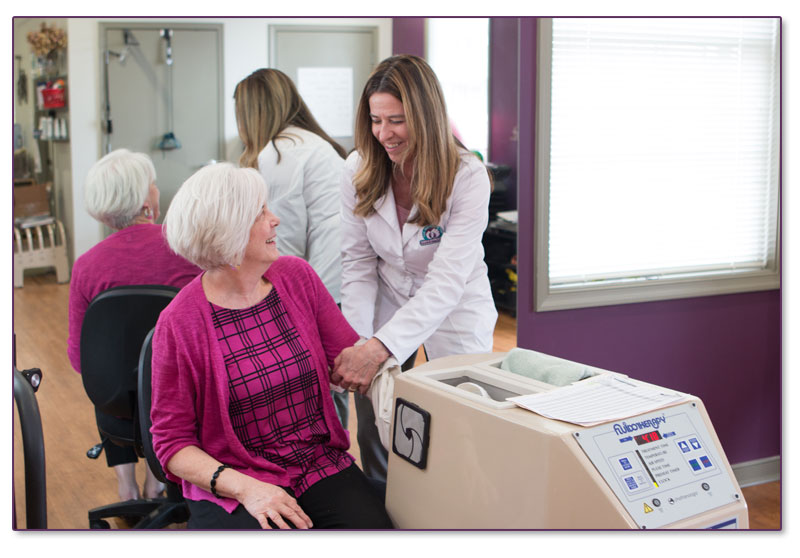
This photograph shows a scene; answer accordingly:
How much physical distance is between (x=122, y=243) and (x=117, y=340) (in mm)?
241

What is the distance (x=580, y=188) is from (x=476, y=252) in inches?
25.2

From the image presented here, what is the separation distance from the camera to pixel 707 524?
4.02 feet

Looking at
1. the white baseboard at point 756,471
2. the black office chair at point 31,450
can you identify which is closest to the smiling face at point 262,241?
the black office chair at point 31,450

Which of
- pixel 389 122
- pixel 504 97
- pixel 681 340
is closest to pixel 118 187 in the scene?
pixel 389 122

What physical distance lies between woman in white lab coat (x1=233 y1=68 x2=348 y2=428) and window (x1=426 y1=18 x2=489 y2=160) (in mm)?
384

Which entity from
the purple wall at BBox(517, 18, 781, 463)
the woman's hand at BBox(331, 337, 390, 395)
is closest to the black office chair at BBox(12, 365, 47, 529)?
the woman's hand at BBox(331, 337, 390, 395)

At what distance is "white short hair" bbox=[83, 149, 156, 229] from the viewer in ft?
6.30

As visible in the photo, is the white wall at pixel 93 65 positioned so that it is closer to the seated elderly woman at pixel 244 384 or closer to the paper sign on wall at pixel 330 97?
the paper sign on wall at pixel 330 97

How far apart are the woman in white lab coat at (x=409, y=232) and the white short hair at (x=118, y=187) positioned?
51cm

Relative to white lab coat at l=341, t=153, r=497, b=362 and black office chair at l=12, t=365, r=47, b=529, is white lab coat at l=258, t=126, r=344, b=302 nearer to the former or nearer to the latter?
white lab coat at l=341, t=153, r=497, b=362

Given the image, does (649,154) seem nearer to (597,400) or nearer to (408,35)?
(408,35)

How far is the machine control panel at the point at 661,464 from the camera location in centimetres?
116

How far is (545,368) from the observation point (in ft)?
4.74
